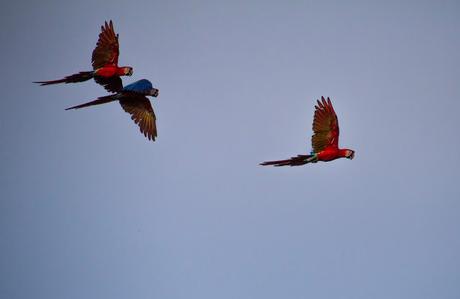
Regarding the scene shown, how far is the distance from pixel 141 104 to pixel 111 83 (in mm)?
1293

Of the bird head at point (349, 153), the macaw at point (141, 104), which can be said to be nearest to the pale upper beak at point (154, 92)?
the macaw at point (141, 104)

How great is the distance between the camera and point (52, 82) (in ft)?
55.9

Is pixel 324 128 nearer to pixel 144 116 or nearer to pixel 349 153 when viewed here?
pixel 349 153

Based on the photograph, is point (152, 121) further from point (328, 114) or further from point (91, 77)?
point (328, 114)

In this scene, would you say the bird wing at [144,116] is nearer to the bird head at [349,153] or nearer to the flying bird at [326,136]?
the flying bird at [326,136]

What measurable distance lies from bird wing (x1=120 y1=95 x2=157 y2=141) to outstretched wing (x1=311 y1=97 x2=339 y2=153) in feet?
15.9

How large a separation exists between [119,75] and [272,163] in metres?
5.00

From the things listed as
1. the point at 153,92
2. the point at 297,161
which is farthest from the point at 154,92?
the point at 297,161

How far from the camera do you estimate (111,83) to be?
1900cm

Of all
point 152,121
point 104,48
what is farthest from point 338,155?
point 104,48

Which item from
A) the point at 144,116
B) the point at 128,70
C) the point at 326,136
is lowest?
the point at 326,136

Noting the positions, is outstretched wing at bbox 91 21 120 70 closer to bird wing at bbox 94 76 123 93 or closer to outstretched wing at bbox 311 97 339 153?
bird wing at bbox 94 76 123 93

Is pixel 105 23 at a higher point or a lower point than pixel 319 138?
higher

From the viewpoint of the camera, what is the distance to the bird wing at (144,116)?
1986cm
